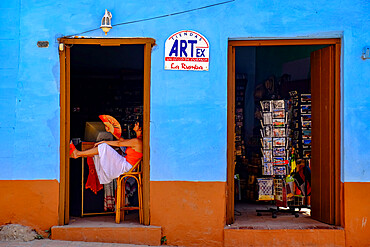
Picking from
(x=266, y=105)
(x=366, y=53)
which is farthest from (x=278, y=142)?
(x=366, y=53)

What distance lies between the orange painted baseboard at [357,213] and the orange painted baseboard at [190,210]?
1.73 metres

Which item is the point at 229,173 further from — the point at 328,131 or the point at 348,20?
the point at 348,20

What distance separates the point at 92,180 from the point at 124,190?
2.22 feet

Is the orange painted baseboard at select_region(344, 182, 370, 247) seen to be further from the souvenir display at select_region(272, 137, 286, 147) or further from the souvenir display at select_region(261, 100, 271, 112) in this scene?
the souvenir display at select_region(261, 100, 271, 112)

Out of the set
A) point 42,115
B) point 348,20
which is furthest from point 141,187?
point 348,20

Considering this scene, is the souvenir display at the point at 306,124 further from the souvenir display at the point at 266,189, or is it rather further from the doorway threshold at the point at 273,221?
the doorway threshold at the point at 273,221

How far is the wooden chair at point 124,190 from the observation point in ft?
21.7

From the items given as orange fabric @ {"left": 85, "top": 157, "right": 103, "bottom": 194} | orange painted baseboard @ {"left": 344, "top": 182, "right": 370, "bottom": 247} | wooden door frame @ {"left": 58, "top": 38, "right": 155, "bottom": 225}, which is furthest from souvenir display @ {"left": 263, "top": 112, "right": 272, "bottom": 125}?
orange fabric @ {"left": 85, "top": 157, "right": 103, "bottom": 194}

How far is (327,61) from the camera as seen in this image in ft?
21.6

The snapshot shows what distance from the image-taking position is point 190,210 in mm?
6406

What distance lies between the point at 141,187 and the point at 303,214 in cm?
289

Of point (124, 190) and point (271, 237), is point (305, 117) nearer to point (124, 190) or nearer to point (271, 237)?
point (271, 237)

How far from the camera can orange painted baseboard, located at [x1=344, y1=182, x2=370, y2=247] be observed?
6.27m

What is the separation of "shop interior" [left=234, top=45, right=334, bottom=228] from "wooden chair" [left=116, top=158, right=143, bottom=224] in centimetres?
150
